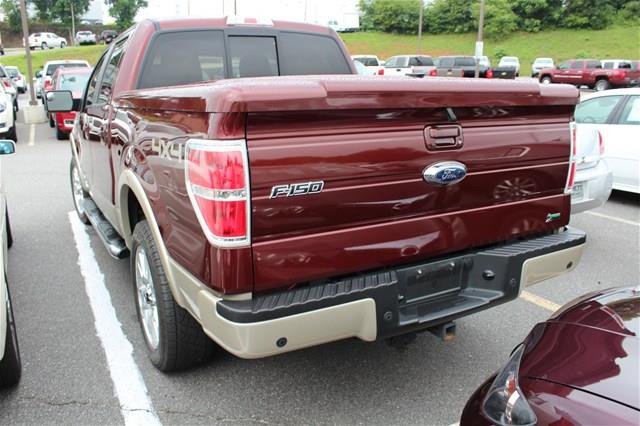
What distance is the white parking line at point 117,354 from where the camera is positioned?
9.36 ft

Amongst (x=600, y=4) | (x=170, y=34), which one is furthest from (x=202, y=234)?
(x=600, y=4)

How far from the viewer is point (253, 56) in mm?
4297

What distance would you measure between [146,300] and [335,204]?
5.16 ft

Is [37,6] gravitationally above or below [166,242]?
above

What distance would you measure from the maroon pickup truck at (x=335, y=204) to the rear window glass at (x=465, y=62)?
1355 inches

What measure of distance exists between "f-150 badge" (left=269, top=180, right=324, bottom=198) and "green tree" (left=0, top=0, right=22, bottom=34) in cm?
7521

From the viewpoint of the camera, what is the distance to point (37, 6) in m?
66.7

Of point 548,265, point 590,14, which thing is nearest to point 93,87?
point 548,265

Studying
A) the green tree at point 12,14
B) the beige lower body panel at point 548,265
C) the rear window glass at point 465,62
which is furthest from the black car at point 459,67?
the green tree at point 12,14

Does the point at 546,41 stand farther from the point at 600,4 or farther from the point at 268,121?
the point at 268,121

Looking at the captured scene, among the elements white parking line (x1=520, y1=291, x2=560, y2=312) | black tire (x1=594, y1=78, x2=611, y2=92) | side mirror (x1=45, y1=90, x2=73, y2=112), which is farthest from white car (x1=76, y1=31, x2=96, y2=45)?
white parking line (x1=520, y1=291, x2=560, y2=312)

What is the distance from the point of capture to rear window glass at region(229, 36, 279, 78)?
4219mm

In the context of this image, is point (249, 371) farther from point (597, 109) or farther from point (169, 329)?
point (597, 109)

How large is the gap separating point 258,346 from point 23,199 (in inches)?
255
